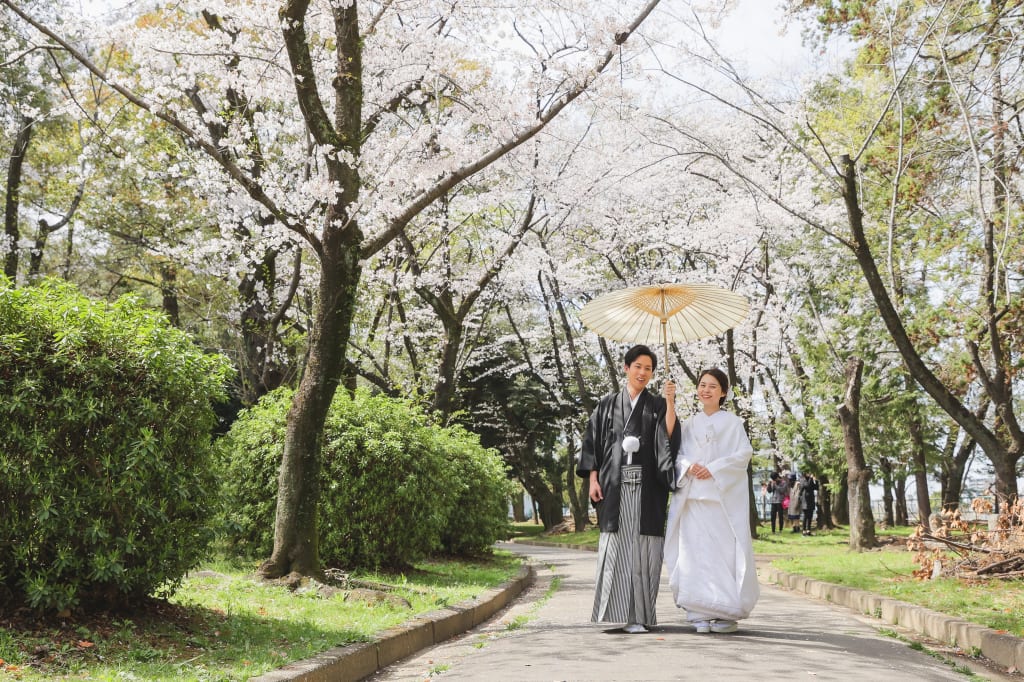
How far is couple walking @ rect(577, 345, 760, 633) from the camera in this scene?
6.85 metres

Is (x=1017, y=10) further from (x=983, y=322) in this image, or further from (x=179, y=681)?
(x=179, y=681)

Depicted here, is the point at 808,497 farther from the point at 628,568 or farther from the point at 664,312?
the point at 628,568

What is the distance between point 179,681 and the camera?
4367 millimetres

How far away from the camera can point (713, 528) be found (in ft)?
23.1

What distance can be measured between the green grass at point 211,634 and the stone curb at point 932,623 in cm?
430

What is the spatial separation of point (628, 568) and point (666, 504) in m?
0.64

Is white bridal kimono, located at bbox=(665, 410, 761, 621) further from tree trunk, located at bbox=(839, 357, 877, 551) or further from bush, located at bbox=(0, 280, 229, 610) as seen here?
tree trunk, located at bbox=(839, 357, 877, 551)

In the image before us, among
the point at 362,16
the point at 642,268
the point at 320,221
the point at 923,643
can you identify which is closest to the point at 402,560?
the point at 320,221

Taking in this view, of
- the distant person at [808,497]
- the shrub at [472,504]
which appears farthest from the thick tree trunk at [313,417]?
the distant person at [808,497]

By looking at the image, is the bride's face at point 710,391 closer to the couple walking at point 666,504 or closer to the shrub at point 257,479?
the couple walking at point 666,504

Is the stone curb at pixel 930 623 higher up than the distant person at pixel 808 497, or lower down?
lower down

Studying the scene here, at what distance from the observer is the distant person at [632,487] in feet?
22.5

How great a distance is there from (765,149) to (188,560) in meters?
18.5

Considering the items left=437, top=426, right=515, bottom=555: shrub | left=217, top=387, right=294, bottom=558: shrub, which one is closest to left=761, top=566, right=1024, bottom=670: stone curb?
left=437, top=426, right=515, bottom=555: shrub
